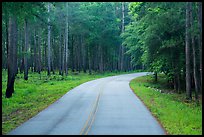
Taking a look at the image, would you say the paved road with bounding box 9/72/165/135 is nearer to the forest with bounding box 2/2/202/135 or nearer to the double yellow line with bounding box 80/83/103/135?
the double yellow line with bounding box 80/83/103/135

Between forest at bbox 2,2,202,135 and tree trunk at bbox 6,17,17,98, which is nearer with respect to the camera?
forest at bbox 2,2,202,135

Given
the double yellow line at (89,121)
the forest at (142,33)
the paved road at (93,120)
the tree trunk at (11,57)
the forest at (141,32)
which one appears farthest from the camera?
the tree trunk at (11,57)

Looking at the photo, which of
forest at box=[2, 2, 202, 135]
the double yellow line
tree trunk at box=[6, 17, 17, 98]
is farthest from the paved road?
forest at box=[2, 2, 202, 135]

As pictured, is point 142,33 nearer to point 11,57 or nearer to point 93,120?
point 11,57

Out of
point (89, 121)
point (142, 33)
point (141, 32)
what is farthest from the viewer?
point (141, 32)

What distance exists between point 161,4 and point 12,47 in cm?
1224

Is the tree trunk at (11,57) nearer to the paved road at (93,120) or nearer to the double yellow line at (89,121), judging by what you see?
the paved road at (93,120)

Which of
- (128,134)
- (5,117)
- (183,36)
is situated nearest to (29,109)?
(5,117)

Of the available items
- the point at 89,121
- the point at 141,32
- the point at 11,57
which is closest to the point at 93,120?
the point at 89,121

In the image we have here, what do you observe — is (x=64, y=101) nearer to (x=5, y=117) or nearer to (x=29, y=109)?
(x=29, y=109)

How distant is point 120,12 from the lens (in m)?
73.4

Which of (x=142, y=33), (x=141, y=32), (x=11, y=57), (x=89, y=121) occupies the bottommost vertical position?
(x=89, y=121)

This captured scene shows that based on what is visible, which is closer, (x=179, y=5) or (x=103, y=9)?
(x=179, y=5)

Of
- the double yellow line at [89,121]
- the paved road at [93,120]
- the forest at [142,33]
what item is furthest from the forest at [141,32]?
the double yellow line at [89,121]
